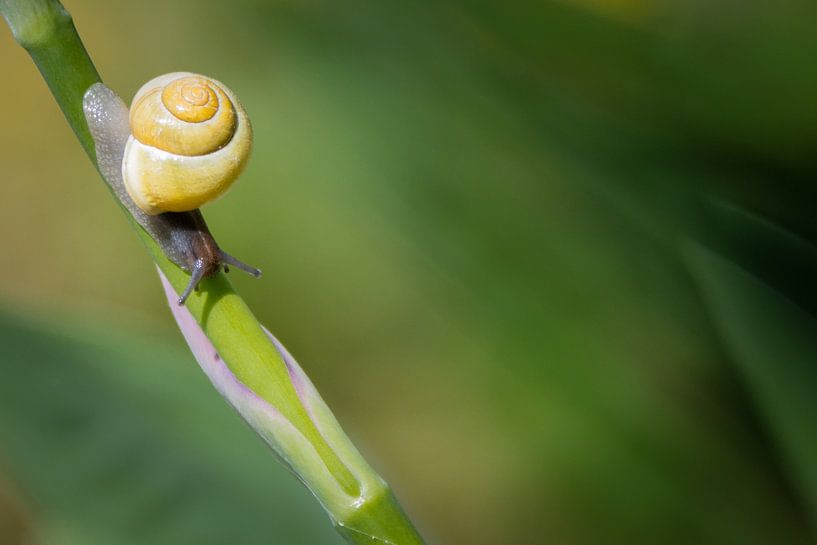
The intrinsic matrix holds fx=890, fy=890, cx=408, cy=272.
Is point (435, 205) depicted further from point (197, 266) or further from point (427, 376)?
point (427, 376)

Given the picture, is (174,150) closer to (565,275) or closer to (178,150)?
(178,150)

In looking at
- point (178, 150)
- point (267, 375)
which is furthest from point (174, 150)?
point (267, 375)

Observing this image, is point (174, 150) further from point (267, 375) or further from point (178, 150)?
point (267, 375)
